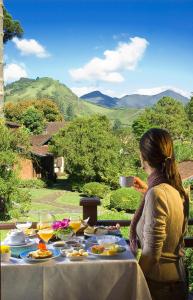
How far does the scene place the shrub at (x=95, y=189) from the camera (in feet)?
73.4

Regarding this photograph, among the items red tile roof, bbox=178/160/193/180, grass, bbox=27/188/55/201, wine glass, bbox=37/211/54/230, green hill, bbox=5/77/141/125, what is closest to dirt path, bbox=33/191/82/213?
grass, bbox=27/188/55/201

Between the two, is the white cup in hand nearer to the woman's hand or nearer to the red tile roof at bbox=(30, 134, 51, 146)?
the woman's hand

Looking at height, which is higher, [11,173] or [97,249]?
[97,249]

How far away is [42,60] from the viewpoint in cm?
10650

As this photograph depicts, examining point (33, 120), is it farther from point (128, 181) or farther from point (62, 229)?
point (62, 229)

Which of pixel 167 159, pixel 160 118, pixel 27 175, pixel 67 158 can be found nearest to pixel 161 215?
pixel 167 159

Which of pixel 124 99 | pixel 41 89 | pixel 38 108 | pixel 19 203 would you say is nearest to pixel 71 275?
pixel 19 203

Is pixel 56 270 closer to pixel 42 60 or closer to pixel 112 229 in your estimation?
pixel 112 229

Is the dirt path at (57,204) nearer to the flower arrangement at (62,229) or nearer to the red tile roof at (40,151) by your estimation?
the red tile roof at (40,151)

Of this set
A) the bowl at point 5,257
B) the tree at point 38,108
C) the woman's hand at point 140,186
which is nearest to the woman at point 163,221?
the woman's hand at point 140,186

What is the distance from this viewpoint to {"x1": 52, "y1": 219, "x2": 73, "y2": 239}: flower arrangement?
2797 mm

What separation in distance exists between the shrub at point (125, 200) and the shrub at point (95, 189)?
3310mm

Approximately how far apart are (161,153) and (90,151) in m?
21.7

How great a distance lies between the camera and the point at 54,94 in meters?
108
